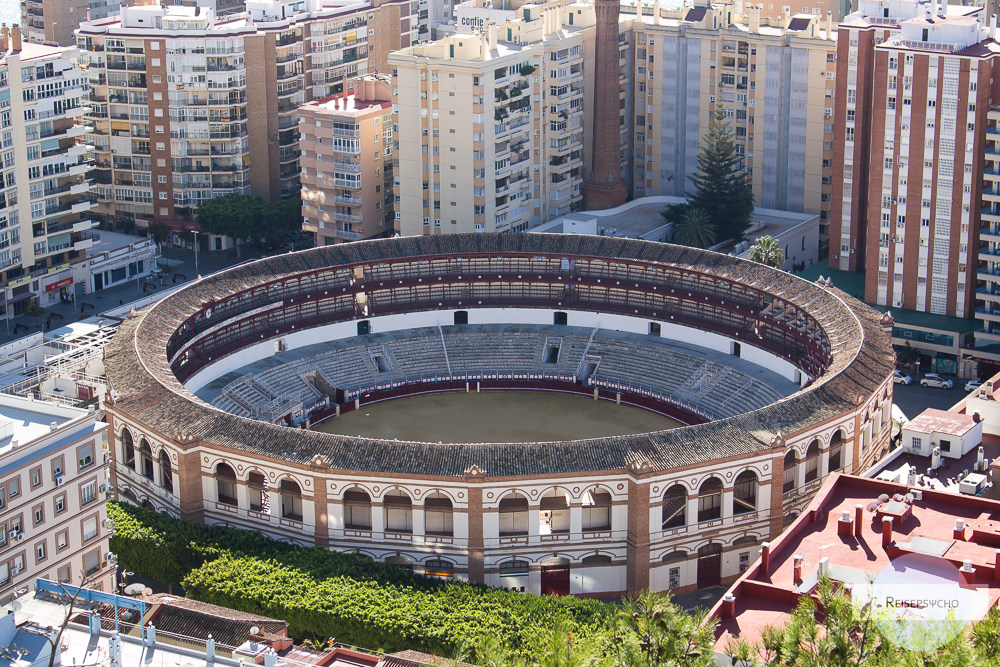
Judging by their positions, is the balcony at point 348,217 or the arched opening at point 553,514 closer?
the arched opening at point 553,514

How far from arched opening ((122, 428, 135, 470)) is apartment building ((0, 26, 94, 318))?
3962cm

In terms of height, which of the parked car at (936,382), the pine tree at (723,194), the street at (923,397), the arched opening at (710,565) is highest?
the pine tree at (723,194)

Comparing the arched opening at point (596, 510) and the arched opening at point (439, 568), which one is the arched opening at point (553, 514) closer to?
the arched opening at point (596, 510)

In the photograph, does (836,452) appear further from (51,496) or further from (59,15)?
(59,15)

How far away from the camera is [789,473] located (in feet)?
297

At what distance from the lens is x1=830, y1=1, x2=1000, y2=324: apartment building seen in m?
117

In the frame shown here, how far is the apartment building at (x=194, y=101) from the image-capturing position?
147 m

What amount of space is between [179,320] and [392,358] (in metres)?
18.2

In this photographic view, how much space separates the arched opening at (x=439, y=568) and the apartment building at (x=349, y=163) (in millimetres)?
61340

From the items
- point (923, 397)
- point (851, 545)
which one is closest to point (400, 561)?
point (851, 545)

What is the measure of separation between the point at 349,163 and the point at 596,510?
64567 millimetres

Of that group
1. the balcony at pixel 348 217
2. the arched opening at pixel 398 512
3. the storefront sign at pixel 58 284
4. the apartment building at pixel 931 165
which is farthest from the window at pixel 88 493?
the apartment building at pixel 931 165

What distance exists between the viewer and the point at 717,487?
86.6m

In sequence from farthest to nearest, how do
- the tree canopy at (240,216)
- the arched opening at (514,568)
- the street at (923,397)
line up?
1. the tree canopy at (240,216)
2. the street at (923,397)
3. the arched opening at (514,568)
